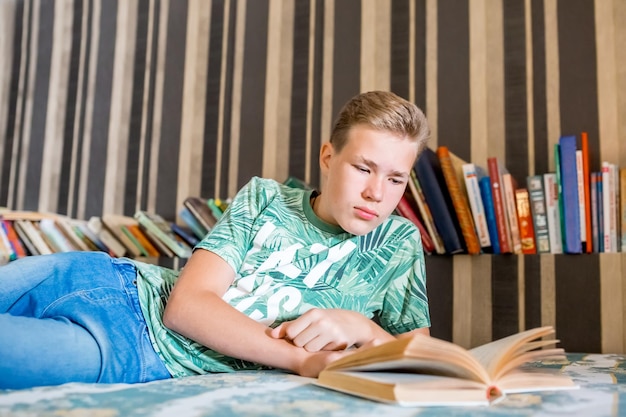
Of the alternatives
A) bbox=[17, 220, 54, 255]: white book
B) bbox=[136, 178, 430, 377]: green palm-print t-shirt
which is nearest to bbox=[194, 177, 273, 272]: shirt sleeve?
bbox=[136, 178, 430, 377]: green palm-print t-shirt

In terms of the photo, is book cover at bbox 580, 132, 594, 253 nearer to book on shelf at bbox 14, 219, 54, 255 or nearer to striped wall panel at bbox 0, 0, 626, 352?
striped wall panel at bbox 0, 0, 626, 352

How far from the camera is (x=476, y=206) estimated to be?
1.69 metres

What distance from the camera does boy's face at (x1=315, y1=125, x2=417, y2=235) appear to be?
1.10 metres

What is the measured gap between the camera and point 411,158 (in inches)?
45.0

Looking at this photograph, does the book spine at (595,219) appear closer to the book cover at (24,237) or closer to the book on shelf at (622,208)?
the book on shelf at (622,208)

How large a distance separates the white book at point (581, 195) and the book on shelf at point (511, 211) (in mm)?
159

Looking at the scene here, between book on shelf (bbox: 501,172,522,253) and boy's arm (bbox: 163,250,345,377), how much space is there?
0.92 m

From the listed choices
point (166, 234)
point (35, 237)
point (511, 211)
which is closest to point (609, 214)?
point (511, 211)

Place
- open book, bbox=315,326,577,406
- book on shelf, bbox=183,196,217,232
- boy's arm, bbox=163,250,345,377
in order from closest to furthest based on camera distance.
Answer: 1. open book, bbox=315,326,577,406
2. boy's arm, bbox=163,250,345,377
3. book on shelf, bbox=183,196,217,232

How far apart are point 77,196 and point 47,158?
261 mm

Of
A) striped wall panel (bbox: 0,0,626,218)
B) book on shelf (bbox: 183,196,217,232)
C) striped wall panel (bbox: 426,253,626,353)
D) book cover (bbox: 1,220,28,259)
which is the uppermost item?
striped wall panel (bbox: 0,0,626,218)

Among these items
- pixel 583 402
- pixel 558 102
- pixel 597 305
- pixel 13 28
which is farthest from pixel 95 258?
pixel 13 28

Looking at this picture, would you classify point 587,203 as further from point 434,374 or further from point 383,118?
point 434,374

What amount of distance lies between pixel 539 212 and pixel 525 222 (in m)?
0.05
